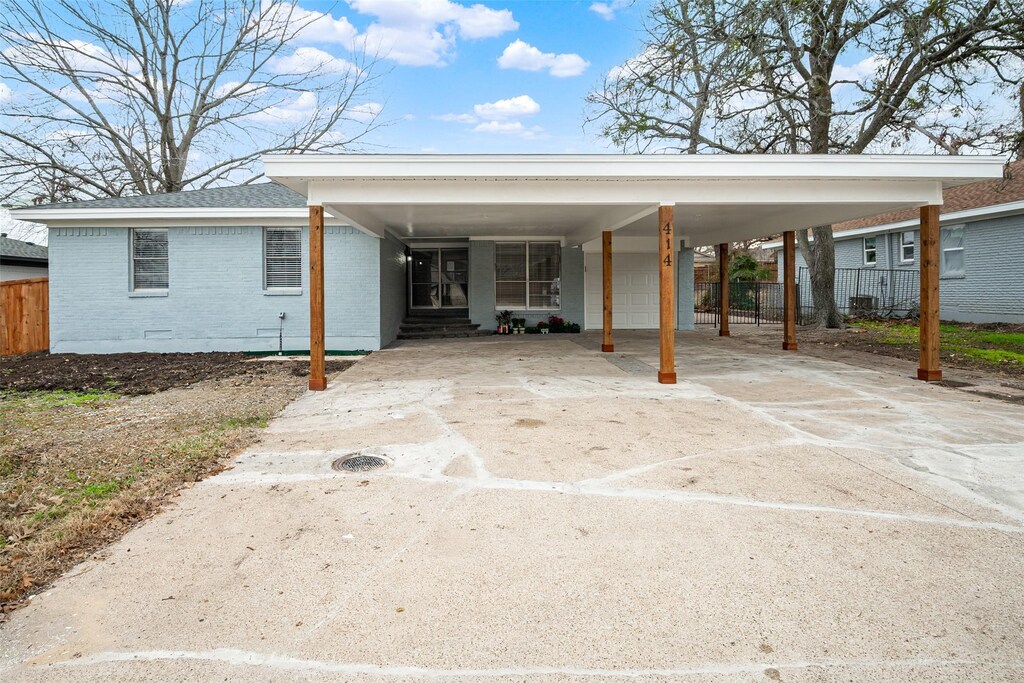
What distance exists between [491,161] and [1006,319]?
1589cm

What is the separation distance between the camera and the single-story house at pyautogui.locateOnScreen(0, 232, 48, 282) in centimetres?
1570

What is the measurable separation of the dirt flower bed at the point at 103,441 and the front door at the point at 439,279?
600 centimetres

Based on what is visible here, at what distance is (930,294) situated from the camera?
7.90m

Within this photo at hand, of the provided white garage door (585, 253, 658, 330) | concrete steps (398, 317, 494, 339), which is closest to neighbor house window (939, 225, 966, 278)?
white garage door (585, 253, 658, 330)

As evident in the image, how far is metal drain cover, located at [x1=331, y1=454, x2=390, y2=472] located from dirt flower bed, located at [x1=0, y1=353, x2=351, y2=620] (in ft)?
2.98

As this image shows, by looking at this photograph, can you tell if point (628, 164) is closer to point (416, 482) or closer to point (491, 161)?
point (491, 161)

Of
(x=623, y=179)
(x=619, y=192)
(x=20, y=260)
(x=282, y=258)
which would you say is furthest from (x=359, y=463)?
(x=20, y=260)

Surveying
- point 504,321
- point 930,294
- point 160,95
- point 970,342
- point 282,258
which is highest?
point 160,95

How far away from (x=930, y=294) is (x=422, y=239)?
11.1 metres

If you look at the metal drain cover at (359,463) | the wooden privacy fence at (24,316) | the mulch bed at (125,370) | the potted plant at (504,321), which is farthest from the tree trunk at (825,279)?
the wooden privacy fence at (24,316)

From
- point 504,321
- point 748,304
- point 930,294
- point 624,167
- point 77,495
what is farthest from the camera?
point 748,304

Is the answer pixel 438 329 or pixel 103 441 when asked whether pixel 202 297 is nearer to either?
pixel 438 329

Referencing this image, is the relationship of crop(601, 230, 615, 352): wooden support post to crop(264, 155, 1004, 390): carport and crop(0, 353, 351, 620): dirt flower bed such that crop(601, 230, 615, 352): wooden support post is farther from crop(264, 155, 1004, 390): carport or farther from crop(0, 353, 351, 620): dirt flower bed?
crop(0, 353, 351, 620): dirt flower bed

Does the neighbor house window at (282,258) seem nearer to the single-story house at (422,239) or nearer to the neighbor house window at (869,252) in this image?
the single-story house at (422,239)
